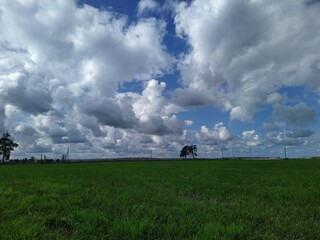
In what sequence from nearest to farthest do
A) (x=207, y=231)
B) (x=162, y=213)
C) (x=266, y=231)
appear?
(x=207, y=231)
(x=266, y=231)
(x=162, y=213)

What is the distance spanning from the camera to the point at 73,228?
7.76 m

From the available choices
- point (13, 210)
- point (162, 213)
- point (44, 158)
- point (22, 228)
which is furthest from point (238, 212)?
point (44, 158)

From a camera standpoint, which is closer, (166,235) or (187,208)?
(166,235)

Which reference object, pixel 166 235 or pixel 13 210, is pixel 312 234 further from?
pixel 13 210

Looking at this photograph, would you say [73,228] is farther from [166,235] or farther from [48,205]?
[48,205]

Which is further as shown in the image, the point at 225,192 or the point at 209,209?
the point at 225,192

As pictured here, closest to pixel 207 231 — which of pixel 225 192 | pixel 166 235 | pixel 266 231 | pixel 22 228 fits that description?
pixel 166 235

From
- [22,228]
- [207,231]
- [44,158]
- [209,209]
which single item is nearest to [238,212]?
[209,209]

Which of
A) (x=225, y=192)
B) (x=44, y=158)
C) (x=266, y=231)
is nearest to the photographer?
(x=266, y=231)

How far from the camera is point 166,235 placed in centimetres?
698

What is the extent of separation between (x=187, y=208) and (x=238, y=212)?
1.64 m

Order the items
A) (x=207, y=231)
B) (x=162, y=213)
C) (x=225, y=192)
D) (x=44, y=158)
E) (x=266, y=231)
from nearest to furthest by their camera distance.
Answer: (x=207, y=231)
(x=266, y=231)
(x=162, y=213)
(x=225, y=192)
(x=44, y=158)

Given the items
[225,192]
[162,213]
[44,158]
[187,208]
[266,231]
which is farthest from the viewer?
[44,158]

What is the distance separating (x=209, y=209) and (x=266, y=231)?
2891 millimetres
